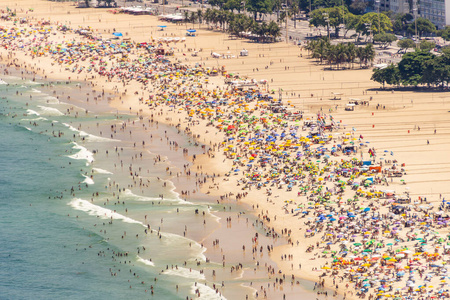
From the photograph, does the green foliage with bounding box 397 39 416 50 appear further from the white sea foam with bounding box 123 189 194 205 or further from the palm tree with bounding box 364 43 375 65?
the white sea foam with bounding box 123 189 194 205

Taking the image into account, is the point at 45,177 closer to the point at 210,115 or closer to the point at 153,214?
the point at 153,214

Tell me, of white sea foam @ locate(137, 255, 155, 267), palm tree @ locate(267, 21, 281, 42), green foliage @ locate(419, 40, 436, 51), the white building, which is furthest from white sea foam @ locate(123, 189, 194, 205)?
the white building

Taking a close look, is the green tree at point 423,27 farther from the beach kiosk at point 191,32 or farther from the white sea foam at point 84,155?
the white sea foam at point 84,155

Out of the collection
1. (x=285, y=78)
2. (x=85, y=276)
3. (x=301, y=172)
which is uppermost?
(x=285, y=78)

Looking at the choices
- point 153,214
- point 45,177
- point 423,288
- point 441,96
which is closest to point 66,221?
point 153,214

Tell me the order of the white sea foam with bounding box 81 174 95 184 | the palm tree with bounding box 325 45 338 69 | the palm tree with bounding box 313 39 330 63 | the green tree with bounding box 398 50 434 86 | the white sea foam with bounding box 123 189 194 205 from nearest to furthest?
1. the white sea foam with bounding box 123 189 194 205
2. the white sea foam with bounding box 81 174 95 184
3. the green tree with bounding box 398 50 434 86
4. the palm tree with bounding box 325 45 338 69
5. the palm tree with bounding box 313 39 330 63

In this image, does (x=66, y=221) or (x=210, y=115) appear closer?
(x=66, y=221)

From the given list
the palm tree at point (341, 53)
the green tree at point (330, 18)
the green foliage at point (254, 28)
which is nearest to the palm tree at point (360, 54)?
the palm tree at point (341, 53)

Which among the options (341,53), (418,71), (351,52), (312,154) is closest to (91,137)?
(312,154)
